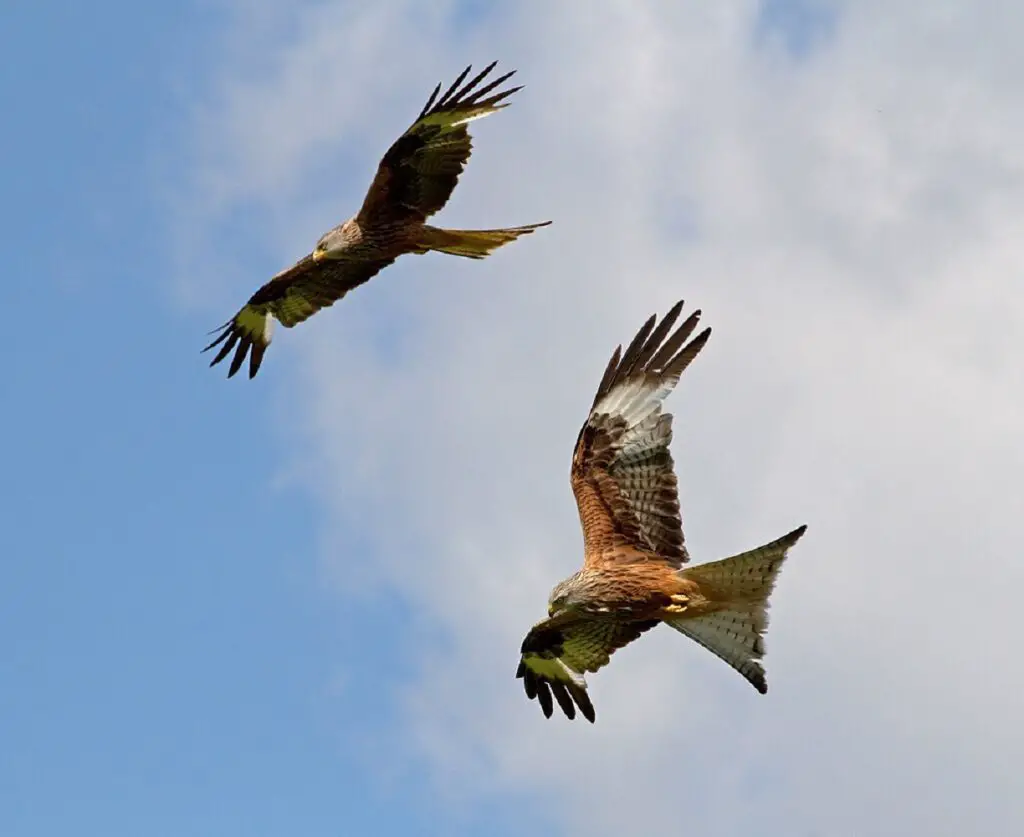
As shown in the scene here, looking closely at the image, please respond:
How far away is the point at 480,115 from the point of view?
14008 mm

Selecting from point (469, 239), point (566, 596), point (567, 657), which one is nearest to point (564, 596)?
point (566, 596)

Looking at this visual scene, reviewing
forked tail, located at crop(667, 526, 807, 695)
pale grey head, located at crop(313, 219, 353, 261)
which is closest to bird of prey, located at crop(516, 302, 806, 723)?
forked tail, located at crop(667, 526, 807, 695)

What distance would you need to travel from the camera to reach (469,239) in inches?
554

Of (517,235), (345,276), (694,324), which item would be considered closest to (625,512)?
(694,324)

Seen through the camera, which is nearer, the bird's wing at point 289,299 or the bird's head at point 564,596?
the bird's head at point 564,596

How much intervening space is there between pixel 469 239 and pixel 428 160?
2.33 feet

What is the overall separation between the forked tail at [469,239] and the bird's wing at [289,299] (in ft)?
2.99

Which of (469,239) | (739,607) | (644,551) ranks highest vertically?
(469,239)

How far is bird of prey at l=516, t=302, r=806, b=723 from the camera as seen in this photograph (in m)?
11.8

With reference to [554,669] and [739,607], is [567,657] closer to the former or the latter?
[554,669]

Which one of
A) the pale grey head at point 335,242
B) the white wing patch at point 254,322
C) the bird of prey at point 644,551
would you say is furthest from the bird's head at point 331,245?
the bird of prey at point 644,551

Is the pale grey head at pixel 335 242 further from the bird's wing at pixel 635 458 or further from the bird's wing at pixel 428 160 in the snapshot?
the bird's wing at pixel 635 458

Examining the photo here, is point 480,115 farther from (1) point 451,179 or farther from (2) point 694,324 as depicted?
(2) point 694,324

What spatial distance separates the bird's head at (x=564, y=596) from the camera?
12164mm
